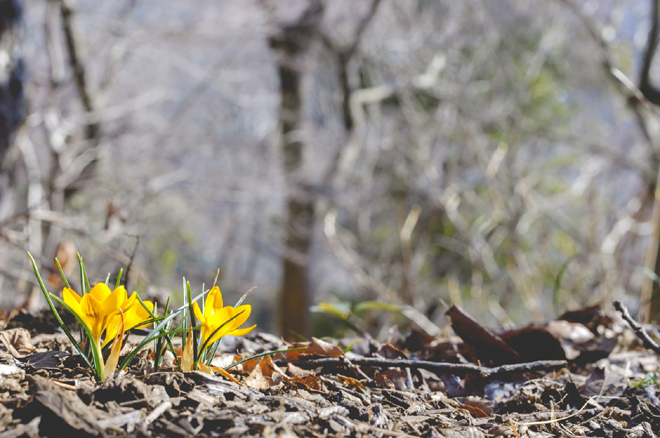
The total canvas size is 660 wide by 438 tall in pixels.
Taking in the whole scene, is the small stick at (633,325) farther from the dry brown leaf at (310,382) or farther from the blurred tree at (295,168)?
the blurred tree at (295,168)

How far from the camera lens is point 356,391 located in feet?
4.38

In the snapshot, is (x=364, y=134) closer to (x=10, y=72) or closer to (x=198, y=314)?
(x=10, y=72)

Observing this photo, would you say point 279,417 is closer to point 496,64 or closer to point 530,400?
point 530,400

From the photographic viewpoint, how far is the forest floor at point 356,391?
95 cm

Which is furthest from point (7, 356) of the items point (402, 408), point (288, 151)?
point (288, 151)

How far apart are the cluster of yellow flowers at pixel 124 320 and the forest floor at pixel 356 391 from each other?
0.05 m

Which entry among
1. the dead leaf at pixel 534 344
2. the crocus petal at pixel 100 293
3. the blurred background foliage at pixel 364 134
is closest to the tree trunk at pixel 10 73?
the blurred background foliage at pixel 364 134

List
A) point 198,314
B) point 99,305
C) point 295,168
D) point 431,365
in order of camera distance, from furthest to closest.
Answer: point 295,168, point 431,365, point 198,314, point 99,305

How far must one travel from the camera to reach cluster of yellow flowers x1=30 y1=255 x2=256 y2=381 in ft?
3.56

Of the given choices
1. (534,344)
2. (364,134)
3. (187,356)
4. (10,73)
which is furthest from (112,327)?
(364,134)

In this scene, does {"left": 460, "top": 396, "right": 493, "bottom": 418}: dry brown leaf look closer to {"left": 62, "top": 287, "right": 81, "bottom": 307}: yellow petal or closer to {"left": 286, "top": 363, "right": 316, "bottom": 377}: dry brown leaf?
{"left": 286, "top": 363, "right": 316, "bottom": 377}: dry brown leaf

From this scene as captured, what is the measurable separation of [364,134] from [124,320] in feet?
28.6

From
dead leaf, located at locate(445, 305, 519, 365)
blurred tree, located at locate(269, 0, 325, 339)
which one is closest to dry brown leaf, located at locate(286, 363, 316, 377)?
dead leaf, located at locate(445, 305, 519, 365)

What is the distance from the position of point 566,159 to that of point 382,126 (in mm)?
3643
